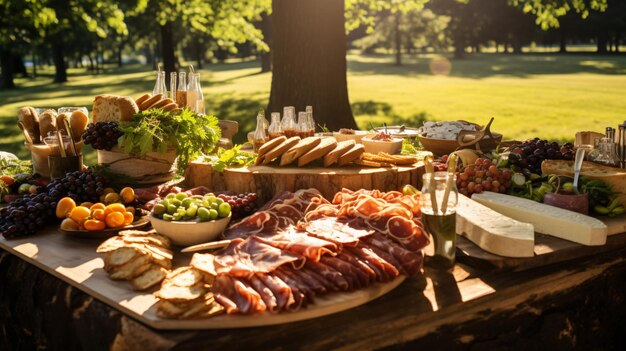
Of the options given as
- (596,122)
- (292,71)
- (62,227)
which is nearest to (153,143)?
(62,227)

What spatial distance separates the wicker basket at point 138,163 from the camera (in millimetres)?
4863

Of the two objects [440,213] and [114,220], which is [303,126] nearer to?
[114,220]

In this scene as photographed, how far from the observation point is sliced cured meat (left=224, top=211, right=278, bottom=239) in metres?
3.75

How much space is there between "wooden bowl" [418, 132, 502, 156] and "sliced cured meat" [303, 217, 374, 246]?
2.42 m

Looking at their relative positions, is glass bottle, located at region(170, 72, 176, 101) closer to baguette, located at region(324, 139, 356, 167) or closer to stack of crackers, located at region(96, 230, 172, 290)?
baguette, located at region(324, 139, 356, 167)

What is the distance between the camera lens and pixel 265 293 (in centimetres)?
287

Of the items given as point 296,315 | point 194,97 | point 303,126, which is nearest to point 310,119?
point 303,126

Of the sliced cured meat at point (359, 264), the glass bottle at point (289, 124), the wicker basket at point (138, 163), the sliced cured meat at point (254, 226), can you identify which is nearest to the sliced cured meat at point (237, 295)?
the sliced cured meat at point (359, 264)

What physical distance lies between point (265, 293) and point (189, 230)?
1.04 m

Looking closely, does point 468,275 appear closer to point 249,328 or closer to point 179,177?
point 249,328

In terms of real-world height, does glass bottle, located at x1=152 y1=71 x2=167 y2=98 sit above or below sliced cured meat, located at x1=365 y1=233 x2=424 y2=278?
above

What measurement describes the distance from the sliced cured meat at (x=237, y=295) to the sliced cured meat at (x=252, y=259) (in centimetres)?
4

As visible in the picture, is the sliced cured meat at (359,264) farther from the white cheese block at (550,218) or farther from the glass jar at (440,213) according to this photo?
the white cheese block at (550,218)

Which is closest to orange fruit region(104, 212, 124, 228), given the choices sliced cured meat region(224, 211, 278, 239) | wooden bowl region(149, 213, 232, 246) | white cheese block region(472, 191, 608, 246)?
wooden bowl region(149, 213, 232, 246)
